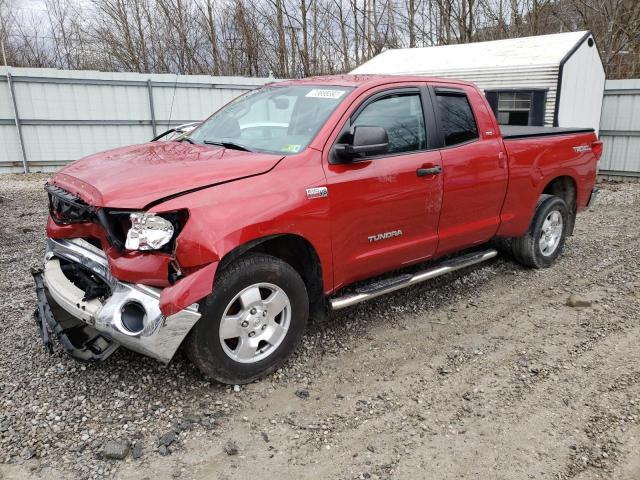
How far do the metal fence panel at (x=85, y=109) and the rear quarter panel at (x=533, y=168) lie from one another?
9.33 meters

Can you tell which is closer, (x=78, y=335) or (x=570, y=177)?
(x=78, y=335)

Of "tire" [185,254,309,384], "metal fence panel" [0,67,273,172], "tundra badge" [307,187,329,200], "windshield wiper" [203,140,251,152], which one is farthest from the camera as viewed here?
"metal fence panel" [0,67,273,172]

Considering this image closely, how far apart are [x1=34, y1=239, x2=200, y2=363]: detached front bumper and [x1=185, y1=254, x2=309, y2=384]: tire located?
0.18 meters

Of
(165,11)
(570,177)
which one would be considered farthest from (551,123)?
(165,11)

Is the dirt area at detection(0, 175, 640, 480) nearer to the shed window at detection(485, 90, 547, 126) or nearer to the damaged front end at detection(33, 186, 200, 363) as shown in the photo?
the damaged front end at detection(33, 186, 200, 363)

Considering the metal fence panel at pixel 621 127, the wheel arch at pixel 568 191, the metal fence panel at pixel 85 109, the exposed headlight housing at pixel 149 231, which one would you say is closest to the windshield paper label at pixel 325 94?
the exposed headlight housing at pixel 149 231

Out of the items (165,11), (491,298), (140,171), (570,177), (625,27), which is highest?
(165,11)

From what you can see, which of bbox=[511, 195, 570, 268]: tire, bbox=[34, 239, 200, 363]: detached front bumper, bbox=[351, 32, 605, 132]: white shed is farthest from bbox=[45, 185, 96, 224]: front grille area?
bbox=[351, 32, 605, 132]: white shed

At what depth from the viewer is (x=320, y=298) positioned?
12.5ft

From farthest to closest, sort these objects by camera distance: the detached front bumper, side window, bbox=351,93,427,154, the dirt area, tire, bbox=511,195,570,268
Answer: tire, bbox=511,195,570,268 < side window, bbox=351,93,427,154 < the detached front bumper < the dirt area

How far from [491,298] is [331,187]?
236cm

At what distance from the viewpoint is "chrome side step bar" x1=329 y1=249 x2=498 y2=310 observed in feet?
12.4

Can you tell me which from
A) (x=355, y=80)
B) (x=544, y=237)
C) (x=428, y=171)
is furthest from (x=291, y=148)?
(x=544, y=237)

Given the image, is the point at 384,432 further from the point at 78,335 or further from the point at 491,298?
the point at 491,298
